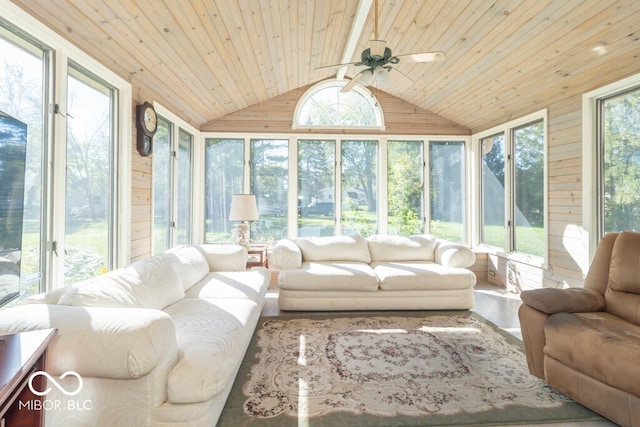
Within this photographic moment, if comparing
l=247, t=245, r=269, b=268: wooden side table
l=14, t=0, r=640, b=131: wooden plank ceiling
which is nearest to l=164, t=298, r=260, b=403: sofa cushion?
l=247, t=245, r=269, b=268: wooden side table

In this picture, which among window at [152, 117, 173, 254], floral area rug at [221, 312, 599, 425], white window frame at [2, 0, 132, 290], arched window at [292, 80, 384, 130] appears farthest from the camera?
arched window at [292, 80, 384, 130]

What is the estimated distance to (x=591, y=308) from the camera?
2264 millimetres

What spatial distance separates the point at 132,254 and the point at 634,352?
3.75 metres

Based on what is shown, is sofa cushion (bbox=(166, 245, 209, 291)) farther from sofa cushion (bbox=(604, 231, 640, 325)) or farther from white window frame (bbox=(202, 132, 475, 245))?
sofa cushion (bbox=(604, 231, 640, 325))

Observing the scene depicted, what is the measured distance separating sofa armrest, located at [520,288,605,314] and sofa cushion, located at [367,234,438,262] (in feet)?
6.74

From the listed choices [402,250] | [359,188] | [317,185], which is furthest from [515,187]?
[317,185]

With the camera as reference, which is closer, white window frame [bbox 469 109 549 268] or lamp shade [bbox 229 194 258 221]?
white window frame [bbox 469 109 549 268]

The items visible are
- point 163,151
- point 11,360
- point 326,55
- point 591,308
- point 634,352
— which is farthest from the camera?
point 326,55

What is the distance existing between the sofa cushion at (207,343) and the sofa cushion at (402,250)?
217cm

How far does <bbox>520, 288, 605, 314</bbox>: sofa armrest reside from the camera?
2.16 metres

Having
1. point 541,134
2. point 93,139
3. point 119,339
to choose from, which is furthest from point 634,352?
point 93,139

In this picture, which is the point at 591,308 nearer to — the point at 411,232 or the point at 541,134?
the point at 541,134

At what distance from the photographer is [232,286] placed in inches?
117

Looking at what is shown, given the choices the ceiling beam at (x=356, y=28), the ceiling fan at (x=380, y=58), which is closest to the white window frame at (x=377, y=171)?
the ceiling beam at (x=356, y=28)
